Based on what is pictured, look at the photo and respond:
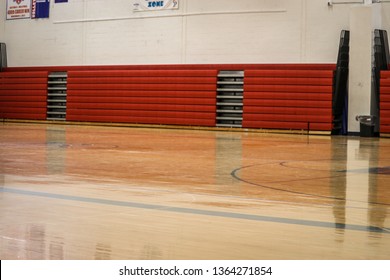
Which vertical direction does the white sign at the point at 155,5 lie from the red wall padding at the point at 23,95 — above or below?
above

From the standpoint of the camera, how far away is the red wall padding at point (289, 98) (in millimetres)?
17766

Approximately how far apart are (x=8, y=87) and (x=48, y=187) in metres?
18.8

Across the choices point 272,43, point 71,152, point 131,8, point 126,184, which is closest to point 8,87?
point 131,8

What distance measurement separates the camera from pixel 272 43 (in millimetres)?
18297

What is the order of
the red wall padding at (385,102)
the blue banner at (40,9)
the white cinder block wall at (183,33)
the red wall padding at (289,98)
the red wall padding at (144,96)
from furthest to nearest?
1. the blue banner at (40,9)
2. the red wall padding at (144,96)
3. the white cinder block wall at (183,33)
4. the red wall padding at (289,98)
5. the red wall padding at (385,102)

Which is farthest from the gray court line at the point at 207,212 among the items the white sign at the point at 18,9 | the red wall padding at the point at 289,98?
the white sign at the point at 18,9

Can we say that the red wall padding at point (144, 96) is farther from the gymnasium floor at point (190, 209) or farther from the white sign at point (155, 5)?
the gymnasium floor at point (190, 209)

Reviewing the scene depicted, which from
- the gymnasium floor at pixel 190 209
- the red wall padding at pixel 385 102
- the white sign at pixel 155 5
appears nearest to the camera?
the gymnasium floor at pixel 190 209

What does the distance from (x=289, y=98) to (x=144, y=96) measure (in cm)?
452

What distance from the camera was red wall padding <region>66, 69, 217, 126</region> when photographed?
63.8ft

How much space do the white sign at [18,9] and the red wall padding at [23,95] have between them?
1.92 m

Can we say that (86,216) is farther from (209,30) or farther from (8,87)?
(8,87)

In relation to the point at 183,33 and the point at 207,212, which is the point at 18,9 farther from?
the point at 207,212

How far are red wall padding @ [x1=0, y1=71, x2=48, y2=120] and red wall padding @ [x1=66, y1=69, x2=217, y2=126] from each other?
3.71ft
